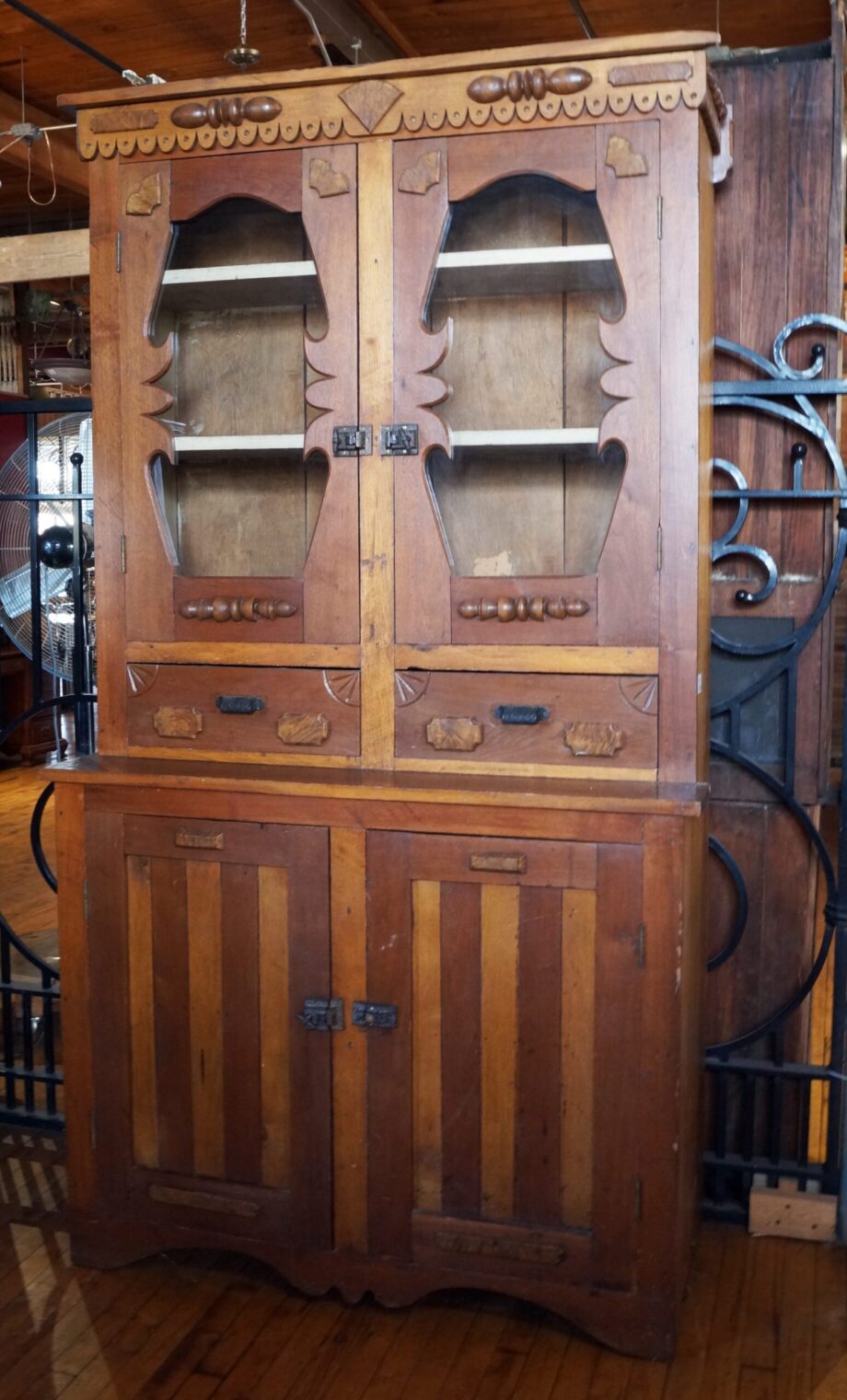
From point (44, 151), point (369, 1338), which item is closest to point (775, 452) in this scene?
point (369, 1338)

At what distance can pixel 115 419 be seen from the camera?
229cm

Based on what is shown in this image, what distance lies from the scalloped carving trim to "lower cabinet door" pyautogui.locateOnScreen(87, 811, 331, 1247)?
1139 mm

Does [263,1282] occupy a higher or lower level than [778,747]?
lower

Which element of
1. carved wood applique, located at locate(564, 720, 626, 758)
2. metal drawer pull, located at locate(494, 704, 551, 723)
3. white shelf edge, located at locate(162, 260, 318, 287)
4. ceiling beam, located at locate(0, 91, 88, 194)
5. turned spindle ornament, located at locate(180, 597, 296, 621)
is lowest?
carved wood applique, located at locate(564, 720, 626, 758)

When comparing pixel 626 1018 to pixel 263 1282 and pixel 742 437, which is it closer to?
pixel 263 1282

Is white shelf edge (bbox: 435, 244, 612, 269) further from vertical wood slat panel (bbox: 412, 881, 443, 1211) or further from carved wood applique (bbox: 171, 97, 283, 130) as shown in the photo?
vertical wood slat panel (bbox: 412, 881, 443, 1211)

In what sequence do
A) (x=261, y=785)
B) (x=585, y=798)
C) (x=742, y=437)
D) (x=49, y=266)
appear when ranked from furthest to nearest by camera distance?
(x=49, y=266) → (x=742, y=437) → (x=261, y=785) → (x=585, y=798)

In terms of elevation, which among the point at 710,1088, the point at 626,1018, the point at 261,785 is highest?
the point at 261,785

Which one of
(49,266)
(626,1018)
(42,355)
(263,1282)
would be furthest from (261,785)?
(42,355)

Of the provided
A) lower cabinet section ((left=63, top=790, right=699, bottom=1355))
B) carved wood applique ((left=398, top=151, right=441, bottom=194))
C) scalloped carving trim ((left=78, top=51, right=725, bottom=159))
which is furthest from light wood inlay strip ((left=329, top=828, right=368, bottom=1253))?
scalloped carving trim ((left=78, top=51, right=725, bottom=159))

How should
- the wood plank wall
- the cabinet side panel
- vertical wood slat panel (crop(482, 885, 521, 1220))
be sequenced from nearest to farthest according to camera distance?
vertical wood slat panel (crop(482, 885, 521, 1220)), the cabinet side panel, the wood plank wall

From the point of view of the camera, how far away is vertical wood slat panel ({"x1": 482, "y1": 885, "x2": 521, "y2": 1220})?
204 centimetres

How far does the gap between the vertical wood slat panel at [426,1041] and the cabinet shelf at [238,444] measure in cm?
80

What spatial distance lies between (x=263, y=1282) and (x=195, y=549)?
131 centimetres
